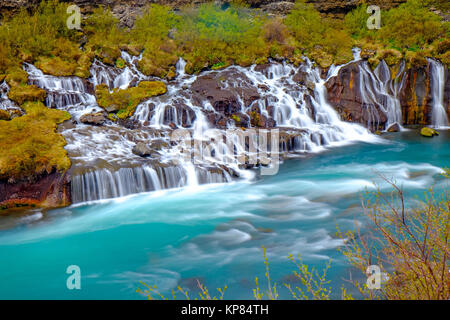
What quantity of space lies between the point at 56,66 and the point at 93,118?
514 cm

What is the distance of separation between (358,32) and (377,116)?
31.0 feet

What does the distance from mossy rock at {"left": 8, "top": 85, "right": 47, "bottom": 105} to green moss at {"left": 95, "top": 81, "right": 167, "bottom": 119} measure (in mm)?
2428

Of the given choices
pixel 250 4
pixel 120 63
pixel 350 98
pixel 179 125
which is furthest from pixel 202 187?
pixel 250 4

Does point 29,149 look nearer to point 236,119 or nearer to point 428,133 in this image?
point 236,119

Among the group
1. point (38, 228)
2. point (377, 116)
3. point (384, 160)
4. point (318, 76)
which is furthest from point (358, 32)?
point (38, 228)

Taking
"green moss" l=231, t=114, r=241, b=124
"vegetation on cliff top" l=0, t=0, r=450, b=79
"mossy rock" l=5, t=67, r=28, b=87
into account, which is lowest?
"green moss" l=231, t=114, r=241, b=124

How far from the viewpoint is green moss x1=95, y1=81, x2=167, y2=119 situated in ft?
49.1

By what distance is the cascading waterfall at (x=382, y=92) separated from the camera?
17453 millimetres

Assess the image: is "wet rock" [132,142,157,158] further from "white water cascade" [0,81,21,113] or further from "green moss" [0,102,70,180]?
"white water cascade" [0,81,21,113]

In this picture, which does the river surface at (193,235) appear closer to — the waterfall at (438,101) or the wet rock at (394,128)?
the wet rock at (394,128)

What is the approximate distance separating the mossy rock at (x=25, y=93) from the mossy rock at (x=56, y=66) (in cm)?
197

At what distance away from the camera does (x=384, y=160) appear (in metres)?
13.0

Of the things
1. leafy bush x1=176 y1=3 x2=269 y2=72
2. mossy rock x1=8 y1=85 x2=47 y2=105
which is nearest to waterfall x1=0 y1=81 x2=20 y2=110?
mossy rock x1=8 y1=85 x2=47 y2=105
